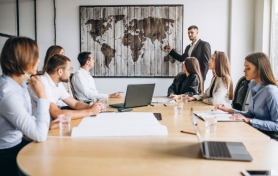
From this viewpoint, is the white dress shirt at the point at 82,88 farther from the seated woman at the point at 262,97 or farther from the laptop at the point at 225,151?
the laptop at the point at 225,151

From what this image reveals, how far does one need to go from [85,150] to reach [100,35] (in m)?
4.06

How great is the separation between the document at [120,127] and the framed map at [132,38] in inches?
134

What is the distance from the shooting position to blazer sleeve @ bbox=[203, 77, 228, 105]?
9.09ft


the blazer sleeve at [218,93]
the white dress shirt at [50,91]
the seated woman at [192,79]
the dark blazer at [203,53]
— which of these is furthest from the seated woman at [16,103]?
the dark blazer at [203,53]

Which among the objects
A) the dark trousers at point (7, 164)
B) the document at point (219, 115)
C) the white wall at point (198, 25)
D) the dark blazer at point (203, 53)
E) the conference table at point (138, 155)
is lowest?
the dark trousers at point (7, 164)

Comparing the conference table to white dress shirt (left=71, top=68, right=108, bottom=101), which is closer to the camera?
the conference table

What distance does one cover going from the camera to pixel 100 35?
5.16m

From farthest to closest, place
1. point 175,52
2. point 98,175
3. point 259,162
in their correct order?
point 175,52
point 259,162
point 98,175

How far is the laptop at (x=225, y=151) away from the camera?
1.17m

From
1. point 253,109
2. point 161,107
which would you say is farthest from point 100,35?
point 253,109

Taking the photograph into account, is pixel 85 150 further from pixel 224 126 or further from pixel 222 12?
pixel 222 12

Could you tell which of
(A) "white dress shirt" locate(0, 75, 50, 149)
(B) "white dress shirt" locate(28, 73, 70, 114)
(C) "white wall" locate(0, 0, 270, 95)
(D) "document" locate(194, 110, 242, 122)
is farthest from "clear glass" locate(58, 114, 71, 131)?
(C) "white wall" locate(0, 0, 270, 95)

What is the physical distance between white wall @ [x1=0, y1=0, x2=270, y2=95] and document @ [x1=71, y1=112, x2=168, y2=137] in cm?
344

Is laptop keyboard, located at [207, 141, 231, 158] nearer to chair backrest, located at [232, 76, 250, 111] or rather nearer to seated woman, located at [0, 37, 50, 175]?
seated woman, located at [0, 37, 50, 175]
